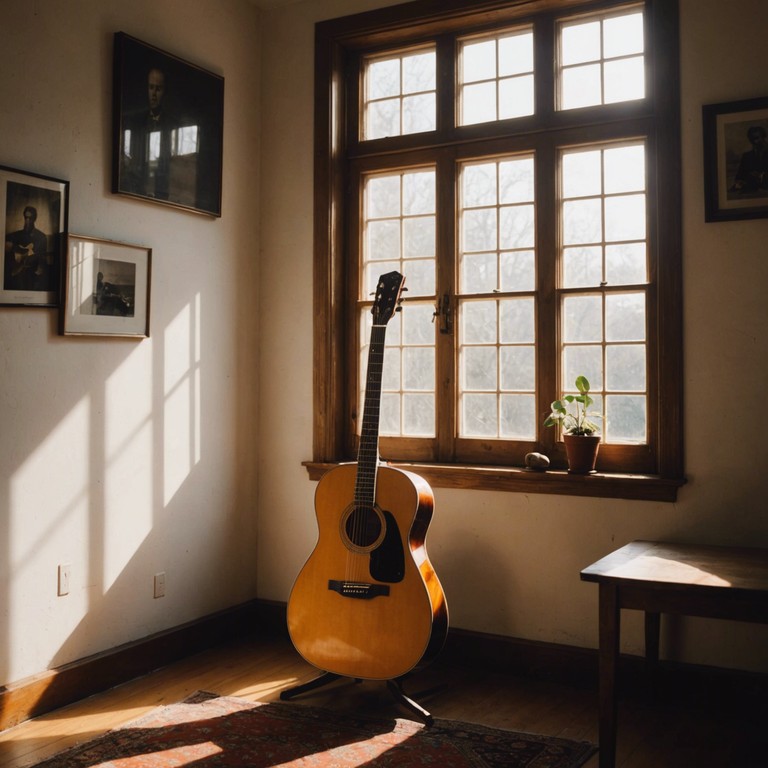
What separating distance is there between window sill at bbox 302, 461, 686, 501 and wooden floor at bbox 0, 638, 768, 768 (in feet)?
2.64

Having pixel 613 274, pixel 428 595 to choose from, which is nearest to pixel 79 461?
pixel 428 595

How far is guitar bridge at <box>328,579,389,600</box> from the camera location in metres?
3.07

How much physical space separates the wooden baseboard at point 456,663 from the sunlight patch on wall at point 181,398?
0.67 m

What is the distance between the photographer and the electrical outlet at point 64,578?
3145 mm

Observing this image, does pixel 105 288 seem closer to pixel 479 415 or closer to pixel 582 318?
pixel 479 415

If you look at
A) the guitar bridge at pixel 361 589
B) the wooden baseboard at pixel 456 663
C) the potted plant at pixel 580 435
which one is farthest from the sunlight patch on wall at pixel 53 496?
the potted plant at pixel 580 435

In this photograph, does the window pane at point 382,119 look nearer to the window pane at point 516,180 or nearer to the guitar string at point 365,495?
the window pane at point 516,180

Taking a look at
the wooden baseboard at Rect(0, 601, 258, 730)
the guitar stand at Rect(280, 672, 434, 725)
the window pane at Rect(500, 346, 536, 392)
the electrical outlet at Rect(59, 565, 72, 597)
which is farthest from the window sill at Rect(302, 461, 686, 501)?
the electrical outlet at Rect(59, 565, 72, 597)

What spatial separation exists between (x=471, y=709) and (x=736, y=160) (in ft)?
7.81

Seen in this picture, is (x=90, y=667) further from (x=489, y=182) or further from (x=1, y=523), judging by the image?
(x=489, y=182)

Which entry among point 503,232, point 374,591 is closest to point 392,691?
point 374,591

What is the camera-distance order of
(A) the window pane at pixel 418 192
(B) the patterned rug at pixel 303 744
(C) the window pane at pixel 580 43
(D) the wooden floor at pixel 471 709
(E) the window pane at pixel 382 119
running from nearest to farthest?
(B) the patterned rug at pixel 303 744
(D) the wooden floor at pixel 471 709
(C) the window pane at pixel 580 43
(A) the window pane at pixel 418 192
(E) the window pane at pixel 382 119

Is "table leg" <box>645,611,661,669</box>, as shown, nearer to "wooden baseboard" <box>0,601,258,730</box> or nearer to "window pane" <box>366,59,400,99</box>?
"wooden baseboard" <box>0,601,258,730</box>

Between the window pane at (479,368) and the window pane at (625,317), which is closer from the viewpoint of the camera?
the window pane at (625,317)
